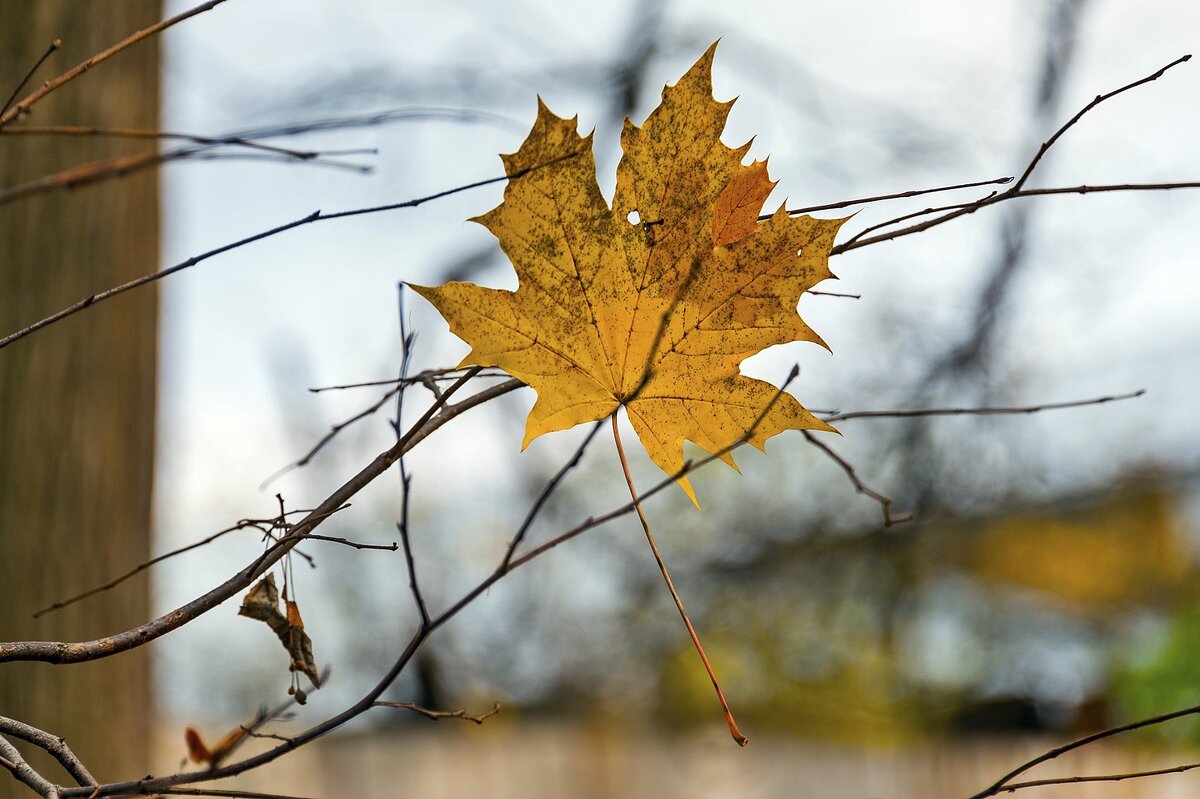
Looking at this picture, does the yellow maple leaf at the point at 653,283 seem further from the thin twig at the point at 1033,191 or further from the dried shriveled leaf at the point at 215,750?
the dried shriveled leaf at the point at 215,750

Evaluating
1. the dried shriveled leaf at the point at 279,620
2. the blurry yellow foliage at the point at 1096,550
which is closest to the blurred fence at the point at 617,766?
the blurry yellow foliage at the point at 1096,550

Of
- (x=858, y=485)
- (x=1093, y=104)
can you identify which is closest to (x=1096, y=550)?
(x=858, y=485)

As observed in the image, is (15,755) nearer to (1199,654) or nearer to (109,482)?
(109,482)

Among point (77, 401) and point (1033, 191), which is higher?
point (77, 401)

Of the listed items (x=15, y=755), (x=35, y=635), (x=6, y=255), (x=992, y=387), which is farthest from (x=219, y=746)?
(x=992, y=387)

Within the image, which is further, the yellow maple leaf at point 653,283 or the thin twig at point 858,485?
the thin twig at point 858,485

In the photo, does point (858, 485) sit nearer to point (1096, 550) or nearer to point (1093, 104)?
point (1093, 104)

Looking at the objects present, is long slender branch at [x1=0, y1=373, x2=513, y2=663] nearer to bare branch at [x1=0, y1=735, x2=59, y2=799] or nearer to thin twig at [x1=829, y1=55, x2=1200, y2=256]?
bare branch at [x1=0, y1=735, x2=59, y2=799]
